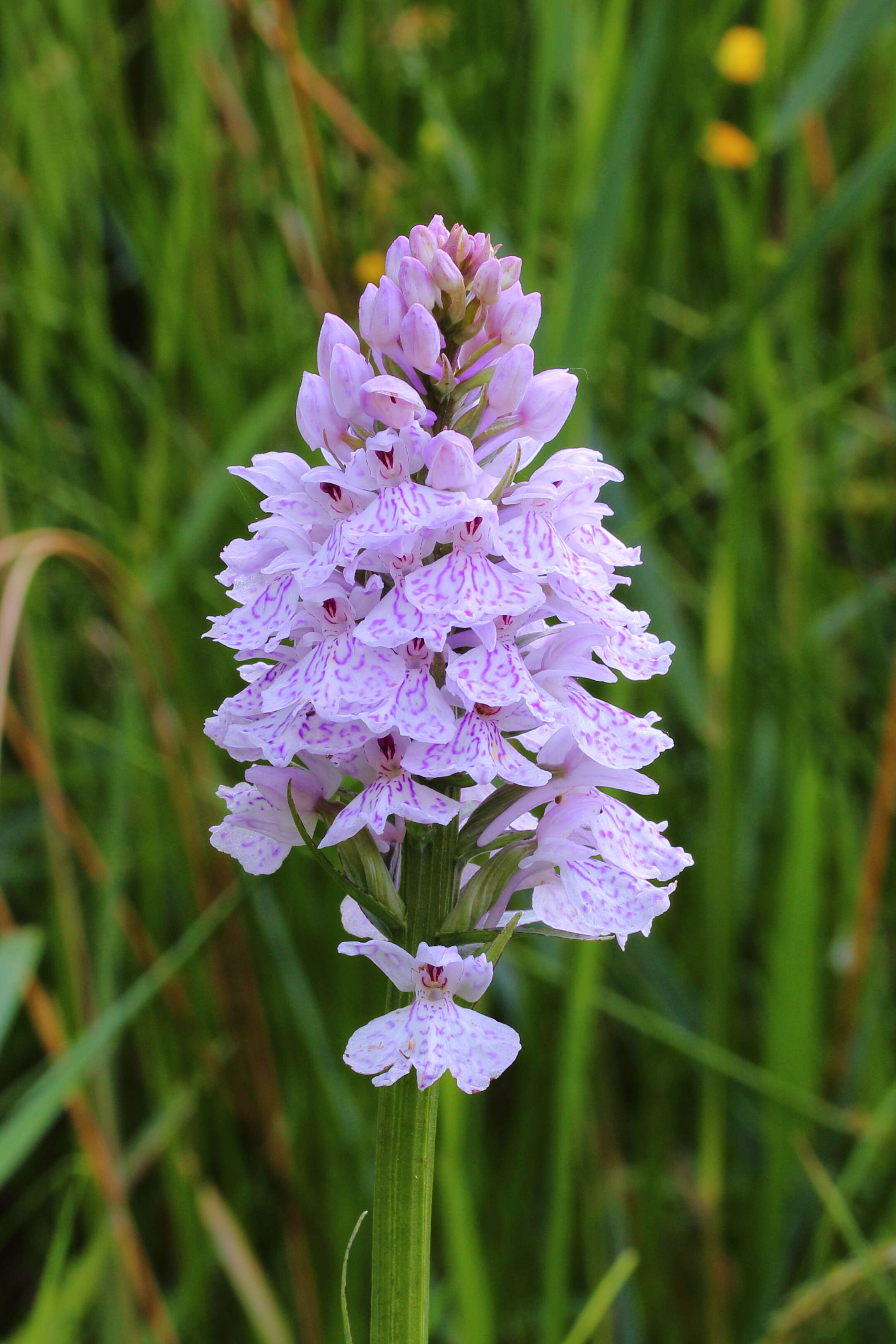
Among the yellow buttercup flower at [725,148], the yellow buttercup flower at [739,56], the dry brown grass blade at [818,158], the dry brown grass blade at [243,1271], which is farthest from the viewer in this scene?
the dry brown grass blade at [818,158]

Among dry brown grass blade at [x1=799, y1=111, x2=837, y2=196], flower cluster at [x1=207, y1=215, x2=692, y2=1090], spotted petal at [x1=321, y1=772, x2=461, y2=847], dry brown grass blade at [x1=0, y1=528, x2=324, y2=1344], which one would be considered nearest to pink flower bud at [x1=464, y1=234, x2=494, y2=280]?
flower cluster at [x1=207, y1=215, x2=692, y2=1090]

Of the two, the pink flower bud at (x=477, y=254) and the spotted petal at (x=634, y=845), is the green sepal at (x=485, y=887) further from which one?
the pink flower bud at (x=477, y=254)

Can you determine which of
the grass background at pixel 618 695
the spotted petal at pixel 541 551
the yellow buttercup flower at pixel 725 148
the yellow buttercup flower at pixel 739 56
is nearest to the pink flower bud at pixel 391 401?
the spotted petal at pixel 541 551

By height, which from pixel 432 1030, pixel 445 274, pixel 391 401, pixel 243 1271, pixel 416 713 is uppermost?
pixel 445 274

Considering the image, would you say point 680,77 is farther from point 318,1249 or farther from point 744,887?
point 318,1249

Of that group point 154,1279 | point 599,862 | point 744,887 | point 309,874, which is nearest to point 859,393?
point 744,887

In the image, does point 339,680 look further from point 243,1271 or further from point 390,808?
point 243,1271

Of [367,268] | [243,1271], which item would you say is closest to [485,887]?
[243,1271]
